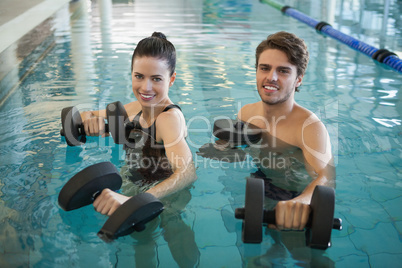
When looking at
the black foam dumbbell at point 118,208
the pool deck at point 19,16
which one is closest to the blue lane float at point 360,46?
the black foam dumbbell at point 118,208

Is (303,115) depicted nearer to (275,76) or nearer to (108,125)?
(275,76)

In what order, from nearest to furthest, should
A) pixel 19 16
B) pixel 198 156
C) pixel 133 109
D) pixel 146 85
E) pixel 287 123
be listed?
1. pixel 146 85
2. pixel 287 123
3. pixel 198 156
4. pixel 133 109
5. pixel 19 16

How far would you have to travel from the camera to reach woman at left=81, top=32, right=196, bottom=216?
264cm

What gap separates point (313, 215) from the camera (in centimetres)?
197

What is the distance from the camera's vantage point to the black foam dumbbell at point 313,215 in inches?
76.2

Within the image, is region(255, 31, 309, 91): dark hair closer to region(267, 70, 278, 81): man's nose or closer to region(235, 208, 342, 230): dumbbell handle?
region(267, 70, 278, 81): man's nose

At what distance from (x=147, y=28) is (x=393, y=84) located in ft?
16.5

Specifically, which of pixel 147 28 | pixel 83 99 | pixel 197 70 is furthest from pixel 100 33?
pixel 83 99

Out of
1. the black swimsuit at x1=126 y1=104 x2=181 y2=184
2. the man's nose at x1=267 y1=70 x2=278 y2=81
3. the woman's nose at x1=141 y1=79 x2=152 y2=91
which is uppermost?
the man's nose at x1=267 y1=70 x2=278 y2=81

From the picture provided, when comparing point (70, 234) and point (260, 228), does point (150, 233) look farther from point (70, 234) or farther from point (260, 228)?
point (260, 228)

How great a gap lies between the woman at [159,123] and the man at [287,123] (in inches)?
22.6

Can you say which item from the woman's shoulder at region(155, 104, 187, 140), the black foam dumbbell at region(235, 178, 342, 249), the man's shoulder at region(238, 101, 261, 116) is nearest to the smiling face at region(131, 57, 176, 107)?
the woman's shoulder at region(155, 104, 187, 140)

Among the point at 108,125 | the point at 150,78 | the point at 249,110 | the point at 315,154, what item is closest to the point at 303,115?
the point at 315,154

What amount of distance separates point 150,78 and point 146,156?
0.56 metres
